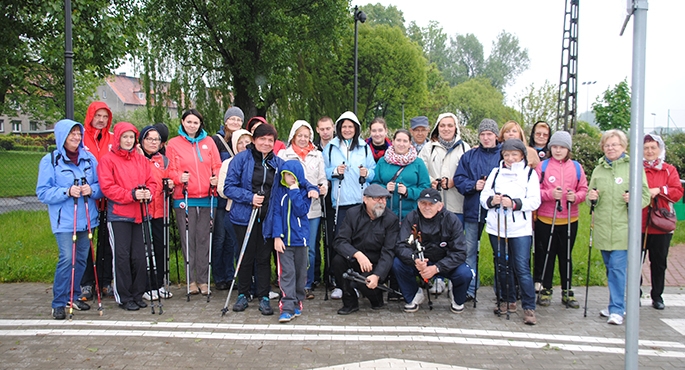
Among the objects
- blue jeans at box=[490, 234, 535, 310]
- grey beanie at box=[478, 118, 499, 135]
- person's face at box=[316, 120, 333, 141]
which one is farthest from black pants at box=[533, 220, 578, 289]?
person's face at box=[316, 120, 333, 141]

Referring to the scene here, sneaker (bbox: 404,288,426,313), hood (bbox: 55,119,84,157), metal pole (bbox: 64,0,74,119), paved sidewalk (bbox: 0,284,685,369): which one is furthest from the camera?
metal pole (bbox: 64,0,74,119)

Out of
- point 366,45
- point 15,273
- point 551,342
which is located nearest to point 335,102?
point 366,45

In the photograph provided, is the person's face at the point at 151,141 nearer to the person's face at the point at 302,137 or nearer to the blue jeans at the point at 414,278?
the person's face at the point at 302,137

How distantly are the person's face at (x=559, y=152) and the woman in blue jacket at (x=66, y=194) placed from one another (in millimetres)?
5348

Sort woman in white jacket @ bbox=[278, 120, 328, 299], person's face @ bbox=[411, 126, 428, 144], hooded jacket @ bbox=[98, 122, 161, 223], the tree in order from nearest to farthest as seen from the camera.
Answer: hooded jacket @ bbox=[98, 122, 161, 223]
woman in white jacket @ bbox=[278, 120, 328, 299]
person's face @ bbox=[411, 126, 428, 144]
the tree

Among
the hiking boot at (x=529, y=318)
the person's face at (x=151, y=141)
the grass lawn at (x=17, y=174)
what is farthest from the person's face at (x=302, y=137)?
the grass lawn at (x=17, y=174)

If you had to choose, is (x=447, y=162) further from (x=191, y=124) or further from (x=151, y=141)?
(x=151, y=141)

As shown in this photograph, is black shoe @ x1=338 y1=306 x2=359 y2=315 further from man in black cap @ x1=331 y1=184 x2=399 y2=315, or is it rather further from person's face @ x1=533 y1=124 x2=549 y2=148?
person's face @ x1=533 y1=124 x2=549 y2=148

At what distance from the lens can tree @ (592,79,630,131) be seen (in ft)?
118

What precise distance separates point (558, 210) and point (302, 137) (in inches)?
128

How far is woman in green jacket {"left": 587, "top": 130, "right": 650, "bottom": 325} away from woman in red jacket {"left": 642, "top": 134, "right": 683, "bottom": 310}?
1.21 ft

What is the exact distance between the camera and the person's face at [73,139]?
6.07 metres

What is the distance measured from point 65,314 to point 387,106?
38064mm

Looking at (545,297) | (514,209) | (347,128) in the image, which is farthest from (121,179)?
(545,297)
